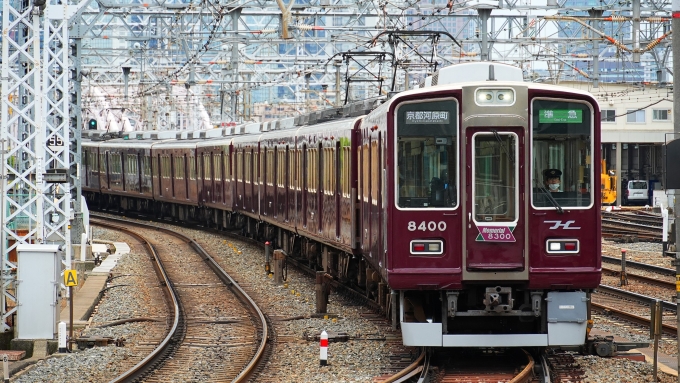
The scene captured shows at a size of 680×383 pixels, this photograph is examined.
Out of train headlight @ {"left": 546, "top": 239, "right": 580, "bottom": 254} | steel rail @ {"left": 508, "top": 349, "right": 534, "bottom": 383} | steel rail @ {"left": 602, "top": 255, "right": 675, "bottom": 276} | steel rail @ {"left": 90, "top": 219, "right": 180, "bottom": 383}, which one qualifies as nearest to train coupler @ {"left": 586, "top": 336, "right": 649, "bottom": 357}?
steel rail @ {"left": 508, "top": 349, "right": 534, "bottom": 383}

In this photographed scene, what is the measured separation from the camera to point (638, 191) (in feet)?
152

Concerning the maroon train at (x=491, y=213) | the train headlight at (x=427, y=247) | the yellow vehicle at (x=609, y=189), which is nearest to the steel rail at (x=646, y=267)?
the maroon train at (x=491, y=213)

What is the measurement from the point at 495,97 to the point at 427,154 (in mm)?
746

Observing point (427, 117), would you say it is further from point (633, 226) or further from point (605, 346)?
point (633, 226)

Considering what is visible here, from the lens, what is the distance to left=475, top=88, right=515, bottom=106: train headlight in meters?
9.85

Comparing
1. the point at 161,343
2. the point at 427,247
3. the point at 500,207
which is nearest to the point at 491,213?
the point at 500,207

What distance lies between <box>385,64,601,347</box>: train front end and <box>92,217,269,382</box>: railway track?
1945 millimetres

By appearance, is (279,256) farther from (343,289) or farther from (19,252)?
(19,252)

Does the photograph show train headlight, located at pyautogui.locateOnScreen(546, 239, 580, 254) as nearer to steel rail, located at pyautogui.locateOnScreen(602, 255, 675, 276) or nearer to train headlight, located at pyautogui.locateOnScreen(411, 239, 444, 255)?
train headlight, located at pyautogui.locateOnScreen(411, 239, 444, 255)

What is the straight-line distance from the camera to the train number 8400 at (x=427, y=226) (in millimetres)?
9883

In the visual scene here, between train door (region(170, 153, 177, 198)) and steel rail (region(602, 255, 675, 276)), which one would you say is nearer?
steel rail (region(602, 255, 675, 276))

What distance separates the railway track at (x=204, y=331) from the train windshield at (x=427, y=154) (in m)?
2.19

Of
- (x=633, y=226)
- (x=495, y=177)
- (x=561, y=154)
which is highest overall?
(x=561, y=154)

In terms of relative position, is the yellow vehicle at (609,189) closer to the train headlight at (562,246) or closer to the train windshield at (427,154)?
the train headlight at (562,246)
